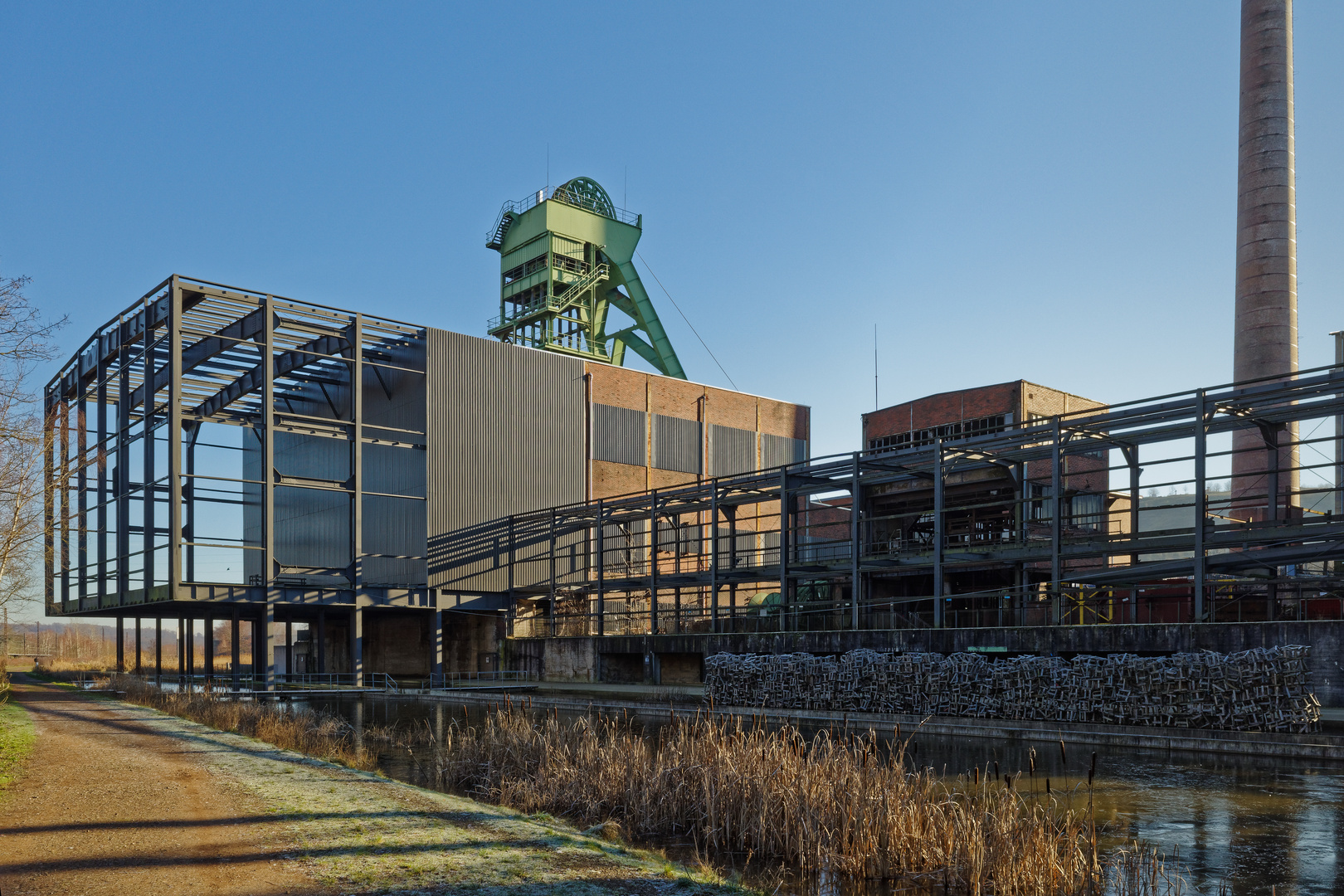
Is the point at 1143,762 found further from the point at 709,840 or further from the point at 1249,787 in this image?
the point at 709,840

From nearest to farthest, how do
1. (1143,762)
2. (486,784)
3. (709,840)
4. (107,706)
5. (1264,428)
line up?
(709,840) < (486,784) < (1143,762) < (107,706) < (1264,428)

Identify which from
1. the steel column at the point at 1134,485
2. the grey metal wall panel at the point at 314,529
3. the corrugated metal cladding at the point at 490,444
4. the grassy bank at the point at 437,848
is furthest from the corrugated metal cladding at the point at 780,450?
the grassy bank at the point at 437,848

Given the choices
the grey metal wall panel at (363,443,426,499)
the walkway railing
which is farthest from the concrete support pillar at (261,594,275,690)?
the grey metal wall panel at (363,443,426,499)

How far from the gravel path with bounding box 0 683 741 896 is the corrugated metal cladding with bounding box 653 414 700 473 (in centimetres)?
3888

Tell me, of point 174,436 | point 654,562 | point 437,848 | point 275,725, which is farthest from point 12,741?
point 654,562

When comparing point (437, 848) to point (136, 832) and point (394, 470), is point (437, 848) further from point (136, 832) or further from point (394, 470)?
point (394, 470)

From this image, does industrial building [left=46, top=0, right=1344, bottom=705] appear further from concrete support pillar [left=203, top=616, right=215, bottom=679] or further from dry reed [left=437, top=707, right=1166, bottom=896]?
dry reed [left=437, top=707, right=1166, bottom=896]

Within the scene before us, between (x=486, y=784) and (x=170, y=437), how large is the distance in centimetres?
2788

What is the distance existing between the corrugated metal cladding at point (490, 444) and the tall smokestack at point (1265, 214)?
89.5ft

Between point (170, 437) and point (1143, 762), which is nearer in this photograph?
point (1143, 762)

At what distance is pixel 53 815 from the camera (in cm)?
936

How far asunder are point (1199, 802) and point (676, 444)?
4054 cm

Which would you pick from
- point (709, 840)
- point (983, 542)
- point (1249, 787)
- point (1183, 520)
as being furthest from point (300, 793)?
point (1183, 520)

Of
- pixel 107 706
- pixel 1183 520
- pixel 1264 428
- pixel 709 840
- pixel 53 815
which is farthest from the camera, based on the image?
Answer: pixel 1183 520
